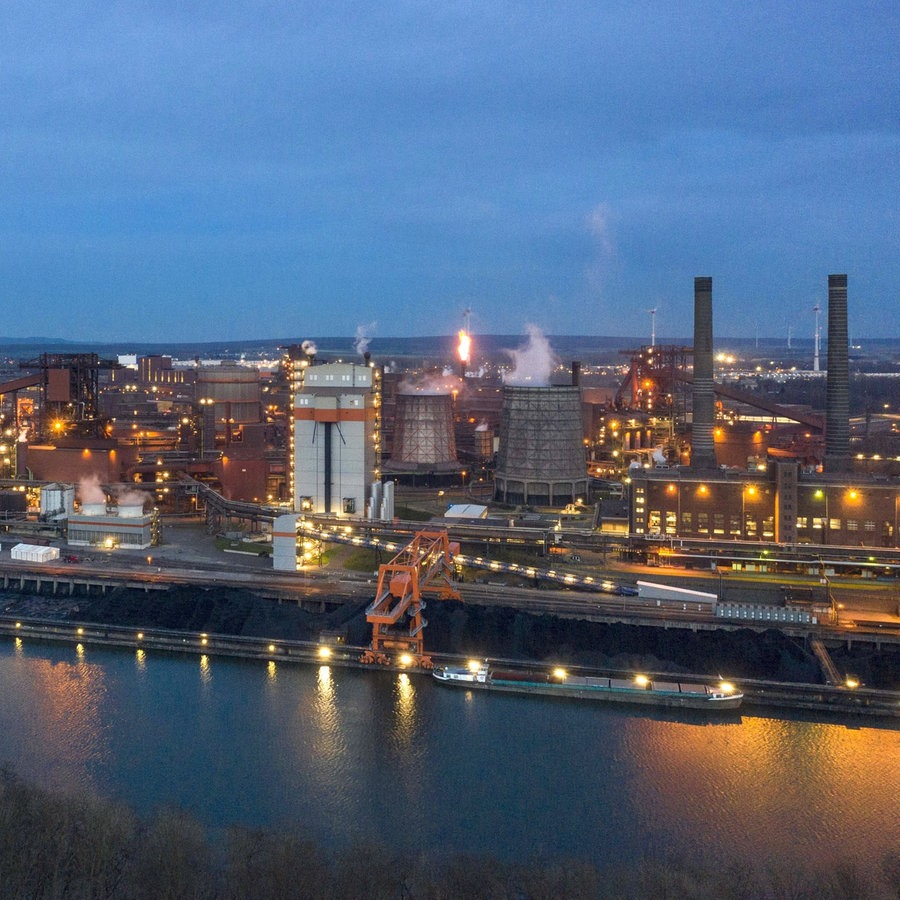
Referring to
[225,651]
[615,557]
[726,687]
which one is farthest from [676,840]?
[615,557]

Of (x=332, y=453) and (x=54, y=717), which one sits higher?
(x=332, y=453)

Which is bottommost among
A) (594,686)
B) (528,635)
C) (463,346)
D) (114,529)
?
(594,686)

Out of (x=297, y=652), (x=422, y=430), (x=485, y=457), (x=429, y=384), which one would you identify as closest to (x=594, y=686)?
(x=297, y=652)

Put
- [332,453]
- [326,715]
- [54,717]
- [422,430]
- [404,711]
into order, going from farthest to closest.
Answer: [422,430] < [332,453] < [404,711] < [326,715] < [54,717]

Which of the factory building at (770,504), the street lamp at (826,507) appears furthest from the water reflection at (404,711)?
the street lamp at (826,507)

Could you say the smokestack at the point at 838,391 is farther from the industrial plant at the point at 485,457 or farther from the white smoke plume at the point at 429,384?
the white smoke plume at the point at 429,384

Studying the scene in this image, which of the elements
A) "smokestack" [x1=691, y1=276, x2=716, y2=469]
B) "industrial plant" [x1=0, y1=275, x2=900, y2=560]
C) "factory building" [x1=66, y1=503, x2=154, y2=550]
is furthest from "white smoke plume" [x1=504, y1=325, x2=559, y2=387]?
"factory building" [x1=66, y1=503, x2=154, y2=550]

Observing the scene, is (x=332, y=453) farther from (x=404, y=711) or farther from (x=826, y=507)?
(x=826, y=507)
